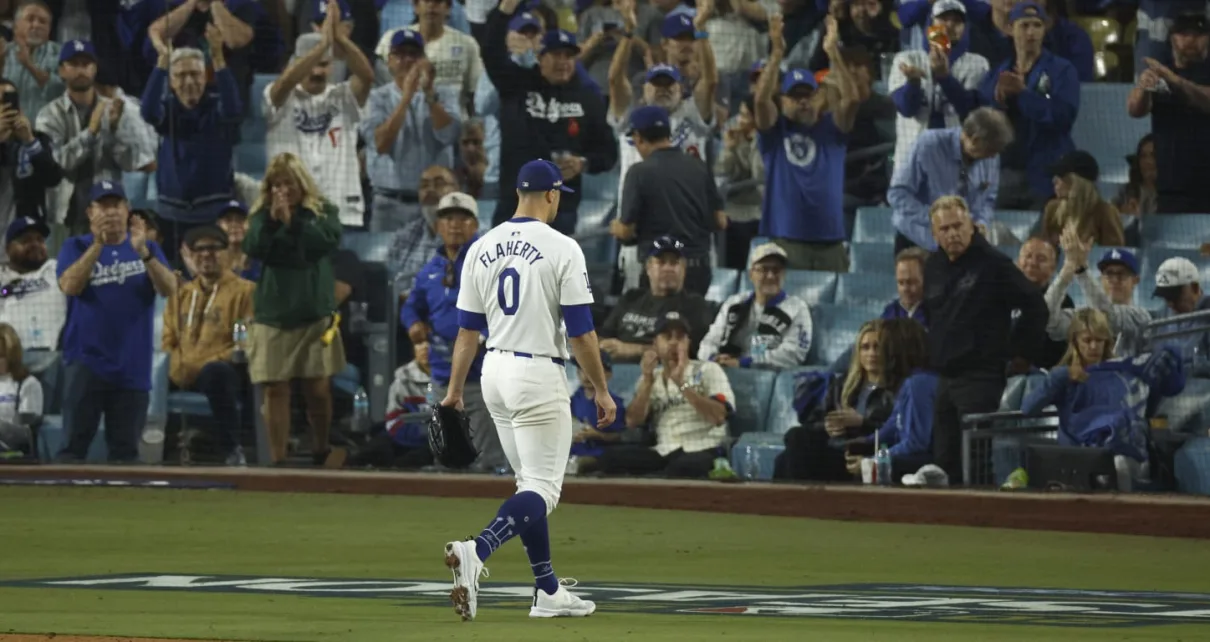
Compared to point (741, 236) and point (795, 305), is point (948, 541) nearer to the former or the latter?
point (795, 305)

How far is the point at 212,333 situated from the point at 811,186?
13.9 feet

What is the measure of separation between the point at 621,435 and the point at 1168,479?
342 cm

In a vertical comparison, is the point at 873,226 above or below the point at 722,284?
above

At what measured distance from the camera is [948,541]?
35.1 ft

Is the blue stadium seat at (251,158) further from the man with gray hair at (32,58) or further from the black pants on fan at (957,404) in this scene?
the black pants on fan at (957,404)

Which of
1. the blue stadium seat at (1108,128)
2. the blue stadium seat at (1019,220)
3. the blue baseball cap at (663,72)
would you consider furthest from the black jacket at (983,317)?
the blue baseball cap at (663,72)

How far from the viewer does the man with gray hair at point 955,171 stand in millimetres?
12609

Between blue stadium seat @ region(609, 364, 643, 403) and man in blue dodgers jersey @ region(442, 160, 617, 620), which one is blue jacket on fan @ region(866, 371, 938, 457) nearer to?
blue stadium seat @ region(609, 364, 643, 403)

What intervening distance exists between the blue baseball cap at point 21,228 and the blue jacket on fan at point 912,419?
6185 mm

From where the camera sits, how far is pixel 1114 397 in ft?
37.2

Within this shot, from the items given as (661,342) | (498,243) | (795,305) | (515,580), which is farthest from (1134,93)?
(498,243)

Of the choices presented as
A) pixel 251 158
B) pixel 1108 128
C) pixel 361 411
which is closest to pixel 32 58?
pixel 251 158

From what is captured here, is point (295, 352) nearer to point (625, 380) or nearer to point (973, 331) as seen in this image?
point (625, 380)

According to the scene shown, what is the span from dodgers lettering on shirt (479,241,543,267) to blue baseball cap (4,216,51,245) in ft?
26.4
